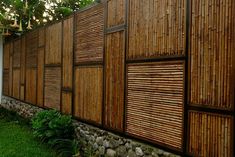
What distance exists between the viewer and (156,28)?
4.50 meters

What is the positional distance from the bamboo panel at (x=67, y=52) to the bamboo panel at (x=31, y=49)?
93.6 inches

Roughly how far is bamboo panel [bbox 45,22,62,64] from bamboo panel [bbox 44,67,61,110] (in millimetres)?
227

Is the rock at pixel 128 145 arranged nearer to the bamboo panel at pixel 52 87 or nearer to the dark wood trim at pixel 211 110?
the dark wood trim at pixel 211 110

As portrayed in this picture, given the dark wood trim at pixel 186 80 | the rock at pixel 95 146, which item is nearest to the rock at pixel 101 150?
the rock at pixel 95 146

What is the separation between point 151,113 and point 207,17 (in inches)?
59.0

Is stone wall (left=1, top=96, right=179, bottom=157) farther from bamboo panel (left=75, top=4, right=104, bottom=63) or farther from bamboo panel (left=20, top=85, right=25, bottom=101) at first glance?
bamboo panel (left=20, top=85, right=25, bottom=101)

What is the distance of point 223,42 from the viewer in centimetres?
347

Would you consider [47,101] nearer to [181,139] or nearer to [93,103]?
[93,103]

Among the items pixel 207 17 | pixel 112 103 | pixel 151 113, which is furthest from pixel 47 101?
pixel 207 17

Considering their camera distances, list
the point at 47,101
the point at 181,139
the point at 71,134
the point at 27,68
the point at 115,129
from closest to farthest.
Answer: the point at 181,139 < the point at 115,129 < the point at 71,134 < the point at 47,101 < the point at 27,68

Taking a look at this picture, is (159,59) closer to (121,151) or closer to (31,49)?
(121,151)

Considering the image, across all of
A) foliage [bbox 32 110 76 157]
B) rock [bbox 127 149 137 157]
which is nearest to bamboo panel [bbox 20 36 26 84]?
foliage [bbox 32 110 76 157]

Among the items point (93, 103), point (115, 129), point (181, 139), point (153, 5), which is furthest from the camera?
point (93, 103)

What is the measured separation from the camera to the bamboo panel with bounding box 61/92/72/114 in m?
7.23
